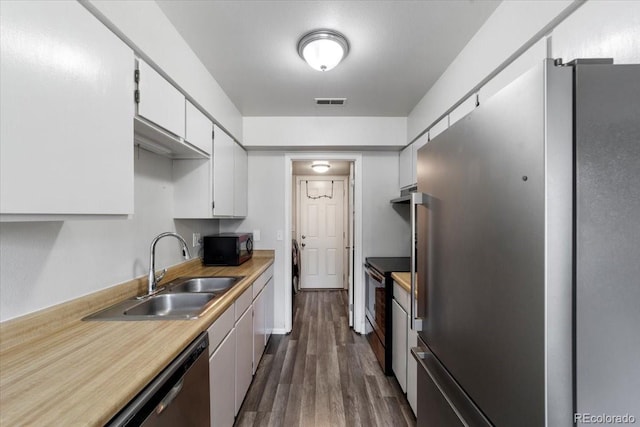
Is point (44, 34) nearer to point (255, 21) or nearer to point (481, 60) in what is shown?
point (255, 21)

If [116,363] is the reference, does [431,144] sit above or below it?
above

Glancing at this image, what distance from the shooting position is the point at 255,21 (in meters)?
1.43

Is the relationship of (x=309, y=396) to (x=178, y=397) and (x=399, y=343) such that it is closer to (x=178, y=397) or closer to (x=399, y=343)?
(x=399, y=343)

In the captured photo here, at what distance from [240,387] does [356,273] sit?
1716 millimetres

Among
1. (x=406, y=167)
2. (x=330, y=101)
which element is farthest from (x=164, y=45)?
(x=406, y=167)

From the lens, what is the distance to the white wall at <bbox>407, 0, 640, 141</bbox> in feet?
2.61

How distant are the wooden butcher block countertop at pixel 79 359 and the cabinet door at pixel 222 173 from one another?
3.29 feet

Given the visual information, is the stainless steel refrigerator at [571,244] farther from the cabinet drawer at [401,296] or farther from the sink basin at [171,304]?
the sink basin at [171,304]

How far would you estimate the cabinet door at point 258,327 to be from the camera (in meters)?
2.10

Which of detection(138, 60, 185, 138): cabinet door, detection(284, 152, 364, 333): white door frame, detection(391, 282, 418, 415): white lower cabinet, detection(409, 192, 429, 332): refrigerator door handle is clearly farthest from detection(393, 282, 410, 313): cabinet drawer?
detection(138, 60, 185, 138): cabinet door

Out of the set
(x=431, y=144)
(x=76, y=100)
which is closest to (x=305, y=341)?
(x=431, y=144)

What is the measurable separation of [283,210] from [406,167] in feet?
4.79

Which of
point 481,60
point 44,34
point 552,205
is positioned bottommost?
point 552,205

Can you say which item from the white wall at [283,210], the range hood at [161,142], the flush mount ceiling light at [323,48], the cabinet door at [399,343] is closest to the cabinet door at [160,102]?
the range hood at [161,142]
